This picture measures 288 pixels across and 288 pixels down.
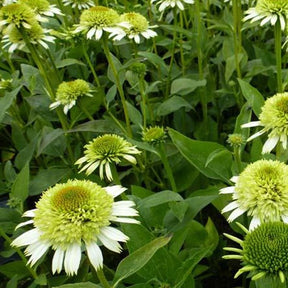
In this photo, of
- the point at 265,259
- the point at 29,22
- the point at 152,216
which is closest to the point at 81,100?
the point at 29,22

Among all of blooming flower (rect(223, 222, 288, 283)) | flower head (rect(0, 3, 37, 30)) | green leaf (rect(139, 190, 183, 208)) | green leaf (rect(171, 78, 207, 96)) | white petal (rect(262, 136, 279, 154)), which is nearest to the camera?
blooming flower (rect(223, 222, 288, 283))

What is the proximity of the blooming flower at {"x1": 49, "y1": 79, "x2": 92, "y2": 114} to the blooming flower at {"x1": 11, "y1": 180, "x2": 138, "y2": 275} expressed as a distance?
2.24 ft

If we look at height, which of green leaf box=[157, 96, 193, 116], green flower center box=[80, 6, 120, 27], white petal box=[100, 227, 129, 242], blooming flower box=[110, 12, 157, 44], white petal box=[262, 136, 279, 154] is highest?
green flower center box=[80, 6, 120, 27]

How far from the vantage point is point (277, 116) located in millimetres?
1079

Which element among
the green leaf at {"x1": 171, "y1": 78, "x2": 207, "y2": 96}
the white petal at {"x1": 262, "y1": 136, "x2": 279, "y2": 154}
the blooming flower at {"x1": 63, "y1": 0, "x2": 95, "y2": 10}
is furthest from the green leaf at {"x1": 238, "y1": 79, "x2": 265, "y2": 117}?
the blooming flower at {"x1": 63, "y1": 0, "x2": 95, "y2": 10}

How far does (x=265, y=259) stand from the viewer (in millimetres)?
732

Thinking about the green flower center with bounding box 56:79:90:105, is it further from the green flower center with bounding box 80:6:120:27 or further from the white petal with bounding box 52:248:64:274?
the white petal with bounding box 52:248:64:274

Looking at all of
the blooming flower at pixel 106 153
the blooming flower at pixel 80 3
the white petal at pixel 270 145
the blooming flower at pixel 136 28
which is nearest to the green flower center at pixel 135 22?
the blooming flower at pixel 136 28

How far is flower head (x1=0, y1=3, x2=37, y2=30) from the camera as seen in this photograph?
1452mm

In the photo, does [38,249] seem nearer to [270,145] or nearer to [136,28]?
[270,145]

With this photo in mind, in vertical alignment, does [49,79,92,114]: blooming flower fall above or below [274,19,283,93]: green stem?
below

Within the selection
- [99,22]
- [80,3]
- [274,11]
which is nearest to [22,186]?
[99,22]

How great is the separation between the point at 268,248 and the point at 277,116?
422 mm

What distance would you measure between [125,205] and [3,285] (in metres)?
0.89
